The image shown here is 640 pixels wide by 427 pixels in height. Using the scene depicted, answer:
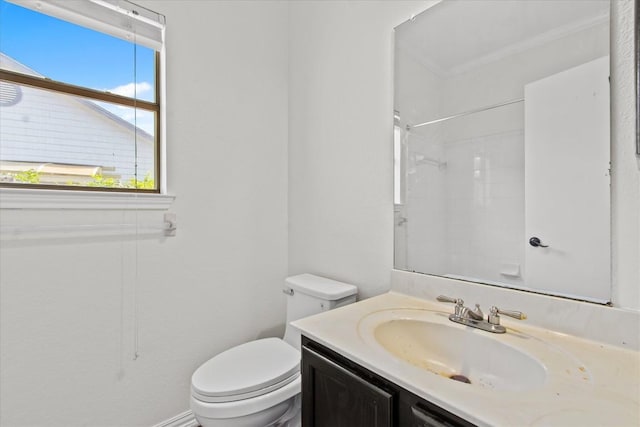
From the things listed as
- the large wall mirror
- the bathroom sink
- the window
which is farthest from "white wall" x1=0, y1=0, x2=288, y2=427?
the bathroom sink

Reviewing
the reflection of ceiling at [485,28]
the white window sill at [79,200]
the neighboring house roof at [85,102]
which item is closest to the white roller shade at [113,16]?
the neighboring house roof at [85,102]

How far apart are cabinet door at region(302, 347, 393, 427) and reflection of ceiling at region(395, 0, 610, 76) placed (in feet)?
3.71

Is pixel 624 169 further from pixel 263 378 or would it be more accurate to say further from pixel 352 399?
pixel 263 378

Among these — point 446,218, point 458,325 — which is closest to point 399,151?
point 446,218

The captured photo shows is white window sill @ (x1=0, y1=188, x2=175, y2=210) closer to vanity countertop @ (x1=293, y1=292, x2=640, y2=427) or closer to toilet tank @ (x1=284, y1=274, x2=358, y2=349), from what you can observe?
toilet tank @ (x1=284, y1=274, x2=358, y2=349)

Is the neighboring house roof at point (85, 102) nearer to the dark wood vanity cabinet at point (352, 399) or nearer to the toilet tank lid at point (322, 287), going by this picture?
the toilet tank lid at point (322, 287)

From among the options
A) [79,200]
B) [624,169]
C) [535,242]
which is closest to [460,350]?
[535,242]

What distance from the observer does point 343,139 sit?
153 cm

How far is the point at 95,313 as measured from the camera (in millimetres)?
1258

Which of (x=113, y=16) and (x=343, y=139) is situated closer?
(x=113, y=16)

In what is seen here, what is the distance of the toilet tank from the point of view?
136cm

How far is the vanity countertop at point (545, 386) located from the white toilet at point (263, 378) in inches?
18.7

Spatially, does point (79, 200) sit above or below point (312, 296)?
above

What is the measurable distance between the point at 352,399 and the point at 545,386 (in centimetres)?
42
